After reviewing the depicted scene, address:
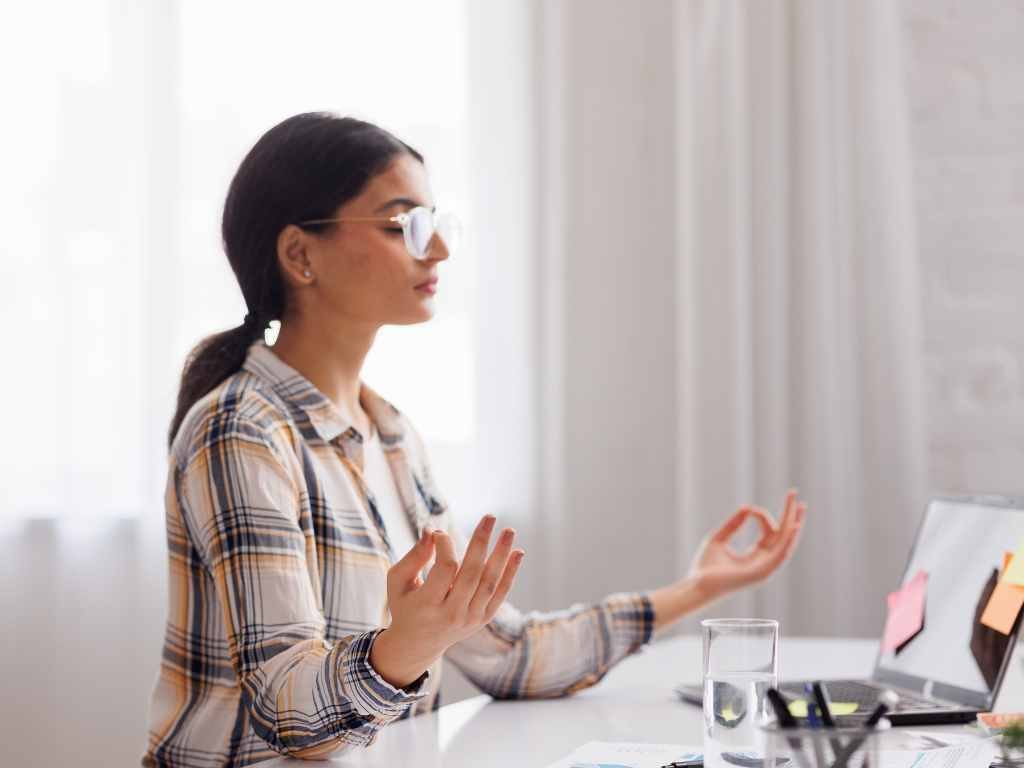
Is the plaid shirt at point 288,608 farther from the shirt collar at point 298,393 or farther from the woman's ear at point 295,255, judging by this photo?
the woman's ear at point 295,255

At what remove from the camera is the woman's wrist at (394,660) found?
3.23ft

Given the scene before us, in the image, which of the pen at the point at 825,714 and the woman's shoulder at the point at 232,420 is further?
the woman's shoulder at the point at 232,420

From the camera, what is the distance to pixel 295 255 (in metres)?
1.43

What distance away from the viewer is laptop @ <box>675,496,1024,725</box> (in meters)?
1.22

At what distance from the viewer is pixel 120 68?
7.68 feet

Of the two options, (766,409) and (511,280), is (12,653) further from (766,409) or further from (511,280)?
(766,409)

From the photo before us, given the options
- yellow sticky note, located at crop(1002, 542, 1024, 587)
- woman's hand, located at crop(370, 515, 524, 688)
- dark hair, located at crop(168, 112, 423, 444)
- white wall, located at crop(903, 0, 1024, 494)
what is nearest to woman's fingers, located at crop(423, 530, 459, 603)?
woman's hand, located at crop(370, 515, 524, 688)

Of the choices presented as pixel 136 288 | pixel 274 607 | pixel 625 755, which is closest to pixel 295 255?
pixel 274 607

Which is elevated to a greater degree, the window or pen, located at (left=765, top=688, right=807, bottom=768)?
the window

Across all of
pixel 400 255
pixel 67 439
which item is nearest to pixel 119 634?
pixel 67 439

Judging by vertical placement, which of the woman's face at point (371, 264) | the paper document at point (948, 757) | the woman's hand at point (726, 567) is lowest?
the paper document at point (948, 757)

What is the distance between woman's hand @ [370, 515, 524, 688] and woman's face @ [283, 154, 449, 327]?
51cm

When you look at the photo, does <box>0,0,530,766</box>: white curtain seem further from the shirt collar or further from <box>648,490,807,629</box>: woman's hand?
the shirt collar

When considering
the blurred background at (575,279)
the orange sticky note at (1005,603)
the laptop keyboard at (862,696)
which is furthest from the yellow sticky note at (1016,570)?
the blurred background at (575,279)
